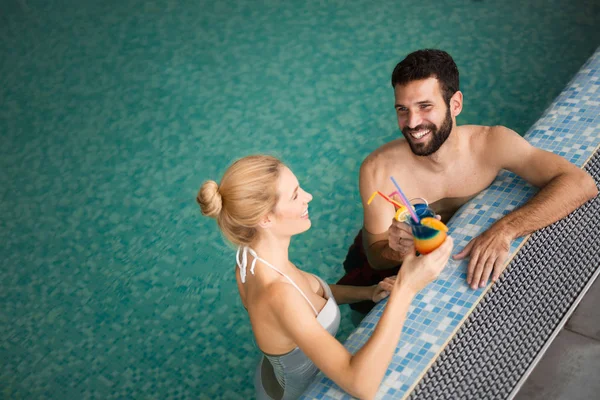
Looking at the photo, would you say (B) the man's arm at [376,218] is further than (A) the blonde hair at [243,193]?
Yes

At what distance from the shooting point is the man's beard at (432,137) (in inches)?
110

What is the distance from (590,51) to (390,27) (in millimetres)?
1705

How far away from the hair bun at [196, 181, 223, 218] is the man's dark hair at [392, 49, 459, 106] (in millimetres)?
1024

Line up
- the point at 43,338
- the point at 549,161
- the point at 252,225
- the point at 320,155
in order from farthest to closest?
the point at 320,155
the point at 43,338
the point at 549,161
the point at 252,225

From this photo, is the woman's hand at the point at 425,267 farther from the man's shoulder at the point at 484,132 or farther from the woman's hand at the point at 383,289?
the man's shoulder at the point at 484,132

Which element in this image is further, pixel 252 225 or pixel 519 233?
pixel 519 233

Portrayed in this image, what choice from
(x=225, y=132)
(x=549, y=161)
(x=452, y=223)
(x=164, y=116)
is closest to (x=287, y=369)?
(x=452, y=223)

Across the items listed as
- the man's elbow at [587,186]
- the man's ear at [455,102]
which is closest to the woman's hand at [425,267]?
the man's elbow at [587,186]

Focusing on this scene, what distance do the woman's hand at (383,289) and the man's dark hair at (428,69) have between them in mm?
843

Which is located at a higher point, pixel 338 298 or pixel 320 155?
pixel 338 298

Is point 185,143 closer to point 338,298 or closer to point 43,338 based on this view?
point 43,338

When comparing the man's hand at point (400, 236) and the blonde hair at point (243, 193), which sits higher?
the blonde hair at point (243, 193)

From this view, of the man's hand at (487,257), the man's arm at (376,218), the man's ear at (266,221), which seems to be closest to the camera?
the man's ear at (266,221)

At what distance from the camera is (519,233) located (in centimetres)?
248
